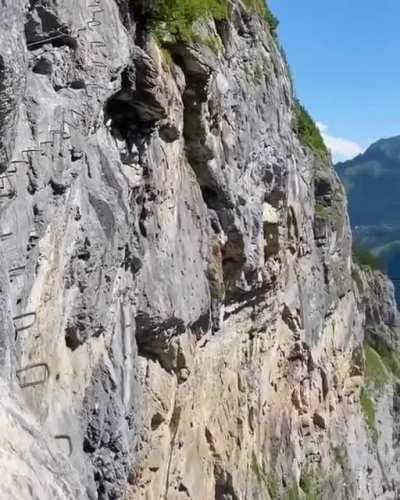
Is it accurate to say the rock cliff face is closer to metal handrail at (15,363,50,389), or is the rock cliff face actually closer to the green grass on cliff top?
metal handrail at (15,363,50,389)

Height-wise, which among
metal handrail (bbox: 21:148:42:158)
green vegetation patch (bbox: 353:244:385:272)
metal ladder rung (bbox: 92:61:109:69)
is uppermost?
metal ladder rung (bbox: 92:61:109:69)

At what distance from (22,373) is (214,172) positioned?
8039 millimetres

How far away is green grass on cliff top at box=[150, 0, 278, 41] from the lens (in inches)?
487

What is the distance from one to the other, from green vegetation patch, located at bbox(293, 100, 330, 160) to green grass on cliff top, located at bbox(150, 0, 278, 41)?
9.76m

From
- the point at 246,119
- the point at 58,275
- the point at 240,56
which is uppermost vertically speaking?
the point at 240,56

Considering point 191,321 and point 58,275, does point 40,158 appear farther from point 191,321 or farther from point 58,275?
point 191,321

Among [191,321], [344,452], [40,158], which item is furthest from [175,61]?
[344,452]

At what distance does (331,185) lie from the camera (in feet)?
92.2

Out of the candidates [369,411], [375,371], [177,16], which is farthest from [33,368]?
[375,371]

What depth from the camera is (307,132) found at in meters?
26.8

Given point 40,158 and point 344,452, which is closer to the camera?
point 40,158

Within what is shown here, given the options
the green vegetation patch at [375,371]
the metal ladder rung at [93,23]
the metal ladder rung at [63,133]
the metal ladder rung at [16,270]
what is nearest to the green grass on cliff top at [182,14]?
the metal ladder rung at [93,23]

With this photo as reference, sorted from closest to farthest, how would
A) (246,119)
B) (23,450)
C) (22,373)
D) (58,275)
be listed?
(23,450) < (22,373) < (58,275) < (246,119)

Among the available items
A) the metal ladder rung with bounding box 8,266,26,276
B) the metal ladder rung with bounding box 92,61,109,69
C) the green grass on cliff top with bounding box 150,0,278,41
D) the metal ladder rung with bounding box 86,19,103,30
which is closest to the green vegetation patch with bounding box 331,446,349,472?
the green grass on cliff top with bounding box 150,0,278,41
